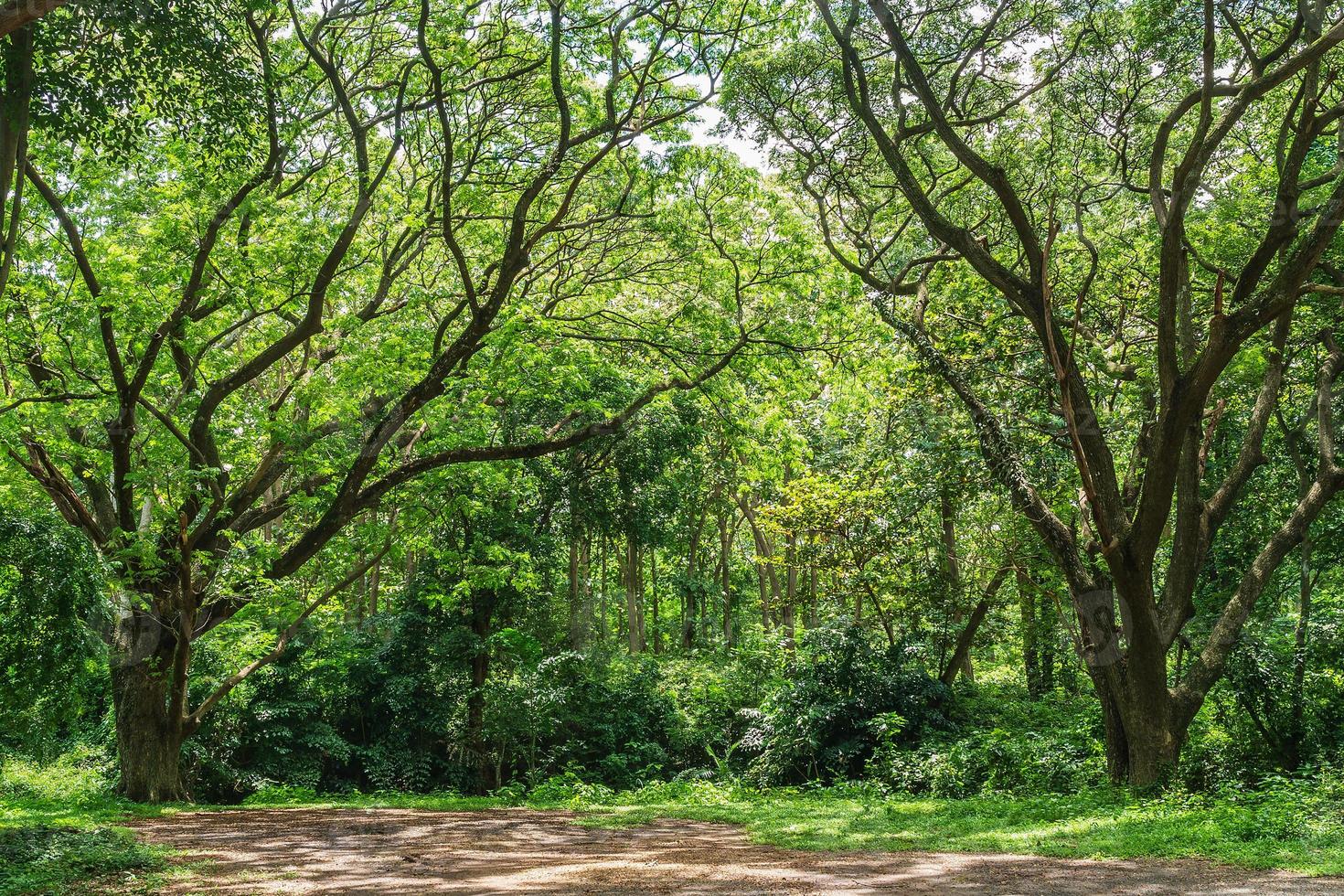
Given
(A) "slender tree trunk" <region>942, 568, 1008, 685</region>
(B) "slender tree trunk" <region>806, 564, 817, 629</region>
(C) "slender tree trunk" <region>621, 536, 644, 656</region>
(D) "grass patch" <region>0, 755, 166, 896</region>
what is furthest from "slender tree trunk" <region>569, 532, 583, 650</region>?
(D) "grass patch" <region>0, 755, 166, 896</region>

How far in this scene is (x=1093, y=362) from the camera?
1141cm

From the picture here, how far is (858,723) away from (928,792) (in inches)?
79.7

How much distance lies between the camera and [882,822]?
31.3 feet

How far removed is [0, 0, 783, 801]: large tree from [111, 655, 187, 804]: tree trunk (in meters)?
0.03

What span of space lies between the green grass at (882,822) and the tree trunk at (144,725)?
55 centimetres

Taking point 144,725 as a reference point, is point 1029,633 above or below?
above

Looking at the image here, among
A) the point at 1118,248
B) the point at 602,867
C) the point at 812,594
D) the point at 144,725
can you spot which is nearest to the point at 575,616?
the point at 812,594

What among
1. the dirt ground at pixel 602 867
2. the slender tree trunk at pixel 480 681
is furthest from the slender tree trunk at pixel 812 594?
the dirt ground at pixel 602 867

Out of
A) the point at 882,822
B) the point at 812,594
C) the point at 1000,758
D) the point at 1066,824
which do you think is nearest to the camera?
the point at 1066,824

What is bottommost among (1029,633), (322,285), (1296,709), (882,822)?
(882,822)

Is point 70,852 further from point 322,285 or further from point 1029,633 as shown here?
point 1029,633

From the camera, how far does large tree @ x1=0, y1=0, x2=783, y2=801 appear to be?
955 cm

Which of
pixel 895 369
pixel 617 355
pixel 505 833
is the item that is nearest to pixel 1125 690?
pixel 895 369

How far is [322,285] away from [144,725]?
6165 millimetres
